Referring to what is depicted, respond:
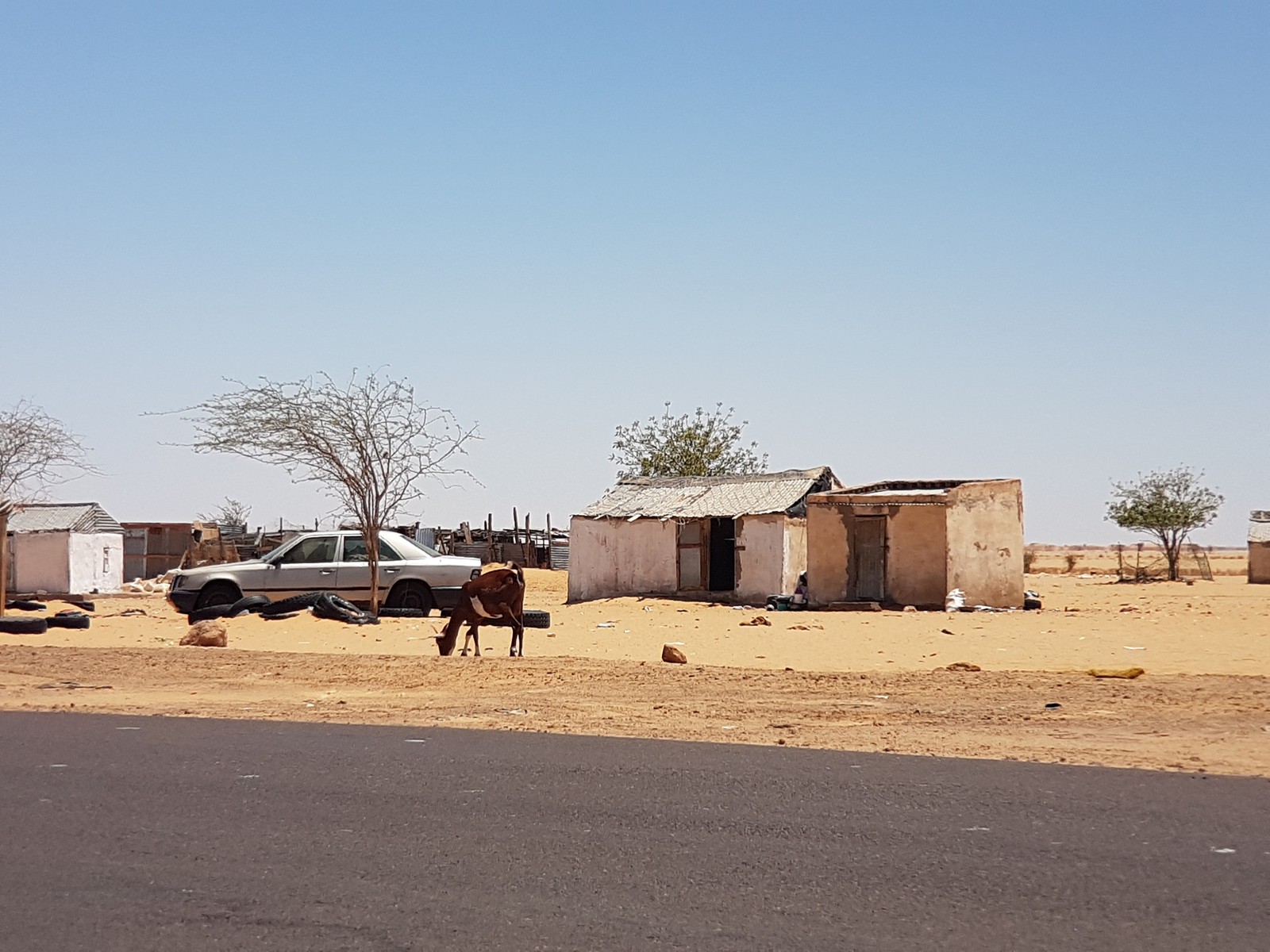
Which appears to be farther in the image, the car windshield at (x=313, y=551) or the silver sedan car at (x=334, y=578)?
the car windshield at (x=313, y=551)

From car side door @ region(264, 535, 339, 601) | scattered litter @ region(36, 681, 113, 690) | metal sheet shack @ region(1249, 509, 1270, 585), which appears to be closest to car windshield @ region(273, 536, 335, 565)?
car side door @ region(264, 535, 339, 601)

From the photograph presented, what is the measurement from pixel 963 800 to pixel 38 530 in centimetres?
3691

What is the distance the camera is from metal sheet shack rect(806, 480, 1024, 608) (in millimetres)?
28453

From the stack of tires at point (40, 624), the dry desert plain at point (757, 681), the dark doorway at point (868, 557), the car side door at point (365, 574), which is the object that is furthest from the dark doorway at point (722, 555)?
the stack of tires at point (40, 624)

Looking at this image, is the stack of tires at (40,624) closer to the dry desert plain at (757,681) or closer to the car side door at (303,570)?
the dry desert plain at (757,681)

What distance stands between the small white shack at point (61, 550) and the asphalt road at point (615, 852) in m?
31.7

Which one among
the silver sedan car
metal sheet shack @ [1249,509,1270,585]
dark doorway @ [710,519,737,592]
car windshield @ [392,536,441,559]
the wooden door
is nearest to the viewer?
the silver sedan car

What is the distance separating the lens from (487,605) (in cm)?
1798

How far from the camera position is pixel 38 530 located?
39.3m

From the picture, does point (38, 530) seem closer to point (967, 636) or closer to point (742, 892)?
point (967, 636)

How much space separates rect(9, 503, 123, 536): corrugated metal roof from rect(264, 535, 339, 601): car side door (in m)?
16.9

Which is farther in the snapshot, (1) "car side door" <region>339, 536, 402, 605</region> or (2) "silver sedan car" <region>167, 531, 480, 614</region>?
(1) "car side door" <region>339, 536, 402, 605</region>

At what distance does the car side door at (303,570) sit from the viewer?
2434cm

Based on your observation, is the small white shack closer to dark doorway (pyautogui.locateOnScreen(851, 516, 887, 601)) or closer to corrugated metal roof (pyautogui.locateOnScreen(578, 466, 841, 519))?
corrugated metal roof (pyautogui.locateOnScreen(578, 466, 841, 519))
